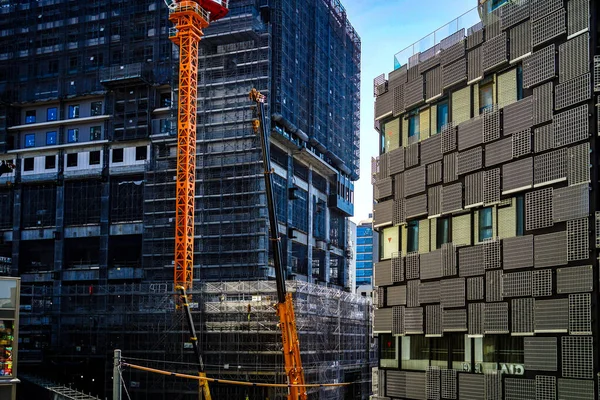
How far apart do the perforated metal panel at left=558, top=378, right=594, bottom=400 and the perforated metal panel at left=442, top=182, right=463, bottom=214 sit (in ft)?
35.3

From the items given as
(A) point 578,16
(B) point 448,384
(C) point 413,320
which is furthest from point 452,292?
(A) point 578,16

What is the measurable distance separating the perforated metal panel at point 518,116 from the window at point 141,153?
79.7 metres

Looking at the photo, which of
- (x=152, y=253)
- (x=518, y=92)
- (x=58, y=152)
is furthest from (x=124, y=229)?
(x=518, y=92)

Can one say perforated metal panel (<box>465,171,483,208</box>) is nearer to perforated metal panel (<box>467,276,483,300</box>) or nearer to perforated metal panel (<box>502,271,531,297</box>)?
perforated metal panel (<box>467,276,483,300</box>)

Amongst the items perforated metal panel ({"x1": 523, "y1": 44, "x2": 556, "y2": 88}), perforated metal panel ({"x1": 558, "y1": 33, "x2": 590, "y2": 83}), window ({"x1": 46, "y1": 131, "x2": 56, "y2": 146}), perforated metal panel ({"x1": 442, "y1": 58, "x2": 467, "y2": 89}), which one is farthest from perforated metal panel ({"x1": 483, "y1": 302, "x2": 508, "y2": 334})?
window ({"x1": 46, "y1": 131, "x2": 56, "y2": 146})

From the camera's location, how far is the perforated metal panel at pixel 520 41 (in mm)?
37625

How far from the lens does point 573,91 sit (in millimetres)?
34562

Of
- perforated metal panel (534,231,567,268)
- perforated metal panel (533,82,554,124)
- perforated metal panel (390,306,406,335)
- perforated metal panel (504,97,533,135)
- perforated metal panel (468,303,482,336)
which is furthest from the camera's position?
perforated metal panel (390,306,406,335)

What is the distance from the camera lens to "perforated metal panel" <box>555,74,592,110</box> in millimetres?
33888

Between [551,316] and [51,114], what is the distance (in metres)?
100

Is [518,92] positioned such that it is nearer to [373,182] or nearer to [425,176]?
[425,176]

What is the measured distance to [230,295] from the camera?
86.6m

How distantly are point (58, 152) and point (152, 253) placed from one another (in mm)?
24589

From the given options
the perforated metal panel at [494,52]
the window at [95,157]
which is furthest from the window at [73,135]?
the perforated metal panel at [494,52]
